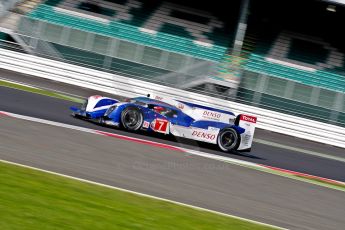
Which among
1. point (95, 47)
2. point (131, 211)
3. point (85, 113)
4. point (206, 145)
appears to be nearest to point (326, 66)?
point (95, 47)

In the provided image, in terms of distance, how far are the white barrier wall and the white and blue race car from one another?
6.34m

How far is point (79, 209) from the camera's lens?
636 centimetres

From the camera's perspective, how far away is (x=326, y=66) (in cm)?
2417

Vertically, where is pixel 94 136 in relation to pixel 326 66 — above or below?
below

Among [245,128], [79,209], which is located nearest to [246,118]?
[245,128]

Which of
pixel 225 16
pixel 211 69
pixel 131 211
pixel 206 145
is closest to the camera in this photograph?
pixel 131 211

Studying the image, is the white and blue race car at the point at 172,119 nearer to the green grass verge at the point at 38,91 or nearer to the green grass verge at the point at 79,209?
the green grass verge at the point at 38,91

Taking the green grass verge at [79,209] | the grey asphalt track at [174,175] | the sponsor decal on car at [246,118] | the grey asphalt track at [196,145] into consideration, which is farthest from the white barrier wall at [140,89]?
the green grass verge at [79,209]

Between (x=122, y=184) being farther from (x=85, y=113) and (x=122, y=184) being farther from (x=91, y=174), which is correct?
(x=85, y=113)

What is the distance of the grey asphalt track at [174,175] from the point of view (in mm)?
8664

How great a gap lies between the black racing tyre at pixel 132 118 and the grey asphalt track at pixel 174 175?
4.02 ft

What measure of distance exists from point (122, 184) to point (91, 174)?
0.47 metres

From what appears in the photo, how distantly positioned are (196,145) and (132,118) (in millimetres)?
1566

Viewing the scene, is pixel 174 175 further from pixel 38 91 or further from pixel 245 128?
pixel 38 91
